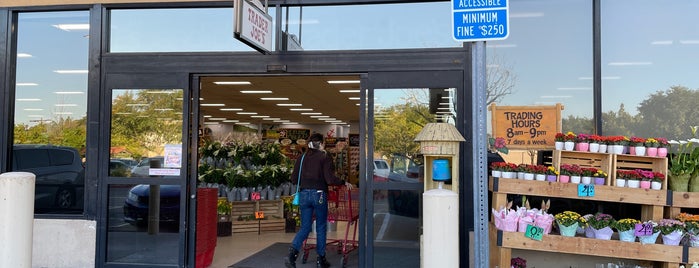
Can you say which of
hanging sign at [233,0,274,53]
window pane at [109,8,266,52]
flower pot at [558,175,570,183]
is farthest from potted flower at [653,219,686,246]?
window pane at [109,8,266,52]

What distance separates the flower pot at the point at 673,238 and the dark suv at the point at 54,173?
232 inches

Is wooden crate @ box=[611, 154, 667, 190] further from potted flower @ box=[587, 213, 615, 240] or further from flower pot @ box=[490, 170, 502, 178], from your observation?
flower pot @ box=[490, 170, 502, 178]

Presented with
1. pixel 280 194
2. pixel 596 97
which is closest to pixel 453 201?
pixel 596 97

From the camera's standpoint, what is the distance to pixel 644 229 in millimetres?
4422

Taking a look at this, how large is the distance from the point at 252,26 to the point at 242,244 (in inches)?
157

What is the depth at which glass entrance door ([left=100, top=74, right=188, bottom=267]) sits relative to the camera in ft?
18.7

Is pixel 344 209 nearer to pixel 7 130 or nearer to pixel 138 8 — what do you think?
pixel 138 8

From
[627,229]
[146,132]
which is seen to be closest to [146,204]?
[146,132]

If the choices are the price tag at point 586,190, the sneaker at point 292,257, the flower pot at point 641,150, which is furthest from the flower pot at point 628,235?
the sneaker at point 292,257

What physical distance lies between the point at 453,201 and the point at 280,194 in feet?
19.1

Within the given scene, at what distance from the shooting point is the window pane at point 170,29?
19.1 ft

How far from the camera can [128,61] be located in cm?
578

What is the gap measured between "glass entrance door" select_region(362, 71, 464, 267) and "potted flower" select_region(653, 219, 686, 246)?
6.57ft

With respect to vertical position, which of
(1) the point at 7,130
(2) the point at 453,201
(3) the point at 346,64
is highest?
(3) the point at 346,64
